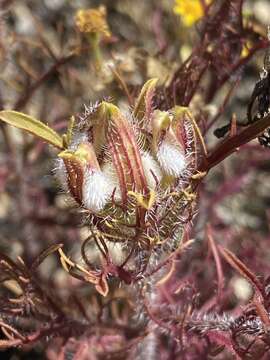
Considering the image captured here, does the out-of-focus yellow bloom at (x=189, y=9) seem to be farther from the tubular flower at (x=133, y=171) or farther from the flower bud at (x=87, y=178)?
the flower bud at (x=87, y=178)

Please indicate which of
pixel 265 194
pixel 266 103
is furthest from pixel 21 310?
pixel 265 194

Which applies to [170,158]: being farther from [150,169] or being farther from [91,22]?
[91,22]

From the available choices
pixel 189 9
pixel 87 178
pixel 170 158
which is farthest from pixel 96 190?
pixel 189 9

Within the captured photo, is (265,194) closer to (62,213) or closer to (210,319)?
(62,213)

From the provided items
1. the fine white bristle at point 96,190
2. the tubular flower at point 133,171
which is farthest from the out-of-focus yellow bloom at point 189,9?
the fine white bristle at point 96,190

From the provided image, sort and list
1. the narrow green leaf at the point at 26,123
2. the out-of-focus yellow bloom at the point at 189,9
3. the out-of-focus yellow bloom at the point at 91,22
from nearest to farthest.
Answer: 1. the narrow green leaf at the point at 26,123
2. the out-of-focus yellow bloom at the point at 91,22
3. the out-of-focus yellow bloom at the point at 189,9

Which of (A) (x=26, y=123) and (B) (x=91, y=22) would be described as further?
(B) (x=91, y=22)

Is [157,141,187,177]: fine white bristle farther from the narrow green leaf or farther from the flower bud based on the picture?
the narrow green leaf
